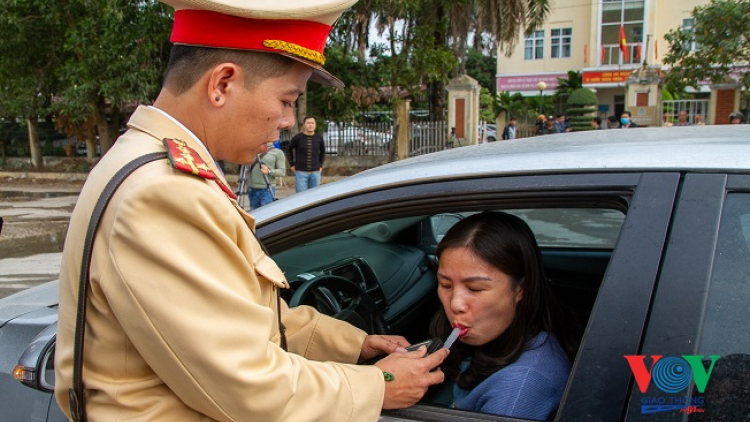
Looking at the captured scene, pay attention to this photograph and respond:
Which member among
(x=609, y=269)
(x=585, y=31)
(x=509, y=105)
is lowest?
(x=609, y=269)

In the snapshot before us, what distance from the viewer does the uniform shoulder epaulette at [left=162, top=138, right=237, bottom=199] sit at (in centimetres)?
111

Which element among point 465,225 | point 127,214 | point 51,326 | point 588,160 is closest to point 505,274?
point 465,225

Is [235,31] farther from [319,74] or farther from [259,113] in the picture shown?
[319,74]

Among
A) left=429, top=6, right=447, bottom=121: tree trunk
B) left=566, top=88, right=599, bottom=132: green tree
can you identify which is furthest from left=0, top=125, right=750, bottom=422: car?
left=566, top=88, right=599, bottom=132: green tree

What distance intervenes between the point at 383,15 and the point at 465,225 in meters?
14.8

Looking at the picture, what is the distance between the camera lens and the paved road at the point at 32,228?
23.0 ft

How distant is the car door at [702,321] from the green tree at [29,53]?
14950 mm

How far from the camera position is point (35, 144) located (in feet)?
59.8

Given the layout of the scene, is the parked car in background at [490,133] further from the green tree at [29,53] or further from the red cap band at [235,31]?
the red cap band at [235,31]

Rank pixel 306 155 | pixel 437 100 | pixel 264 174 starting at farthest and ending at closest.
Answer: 1. pixel 437 100
2. pixel 306 155
3. pixel 264 174

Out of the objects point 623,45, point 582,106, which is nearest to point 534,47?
point 623,45

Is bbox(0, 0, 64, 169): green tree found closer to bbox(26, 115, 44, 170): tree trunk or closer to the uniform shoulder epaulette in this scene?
bbox(26, 115, 44, 170): tree trunk

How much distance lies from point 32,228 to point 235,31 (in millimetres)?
10155

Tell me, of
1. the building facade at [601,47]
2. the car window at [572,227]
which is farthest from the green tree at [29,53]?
the building facade at [601,47]
